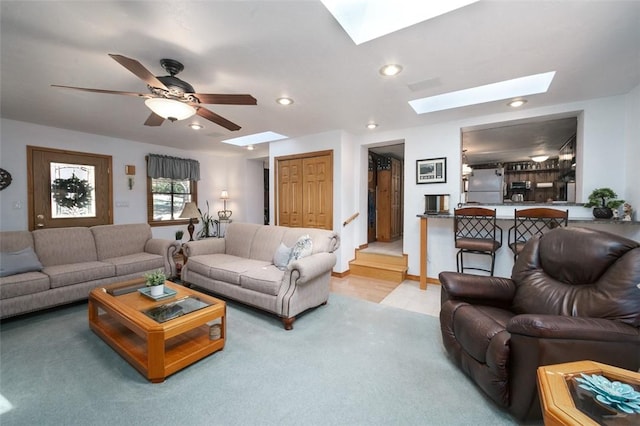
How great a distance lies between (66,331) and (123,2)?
2851mm

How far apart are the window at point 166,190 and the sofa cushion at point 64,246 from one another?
73.9 inches

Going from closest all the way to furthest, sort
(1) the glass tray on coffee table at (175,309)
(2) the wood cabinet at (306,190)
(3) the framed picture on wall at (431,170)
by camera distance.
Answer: (1) the glass tray on coffee table at (175,309)
(3) the framed picture on wall at (431,170)
(2) the wood cabinet at (306,190)

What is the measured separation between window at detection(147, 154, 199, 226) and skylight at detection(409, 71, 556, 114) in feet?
16.2

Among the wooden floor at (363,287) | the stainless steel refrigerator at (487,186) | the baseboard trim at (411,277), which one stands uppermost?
the stainless steel refrigerator at (487,186)

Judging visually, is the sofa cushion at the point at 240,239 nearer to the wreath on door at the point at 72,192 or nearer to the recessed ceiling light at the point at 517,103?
the wreath on door at the point at 72,192

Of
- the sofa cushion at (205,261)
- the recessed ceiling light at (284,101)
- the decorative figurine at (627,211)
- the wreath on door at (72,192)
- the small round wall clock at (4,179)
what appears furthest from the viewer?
the wreath on door at (72,192)

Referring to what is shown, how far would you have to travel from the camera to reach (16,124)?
3.88 m

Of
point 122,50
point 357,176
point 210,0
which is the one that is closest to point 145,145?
point 122,50

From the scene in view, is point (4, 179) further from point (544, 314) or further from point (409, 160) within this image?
point (544, 314)

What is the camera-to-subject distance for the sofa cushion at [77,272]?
2867mm

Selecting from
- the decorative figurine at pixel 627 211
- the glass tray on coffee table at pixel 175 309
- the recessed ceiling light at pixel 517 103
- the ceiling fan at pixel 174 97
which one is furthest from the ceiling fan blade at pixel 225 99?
the decorative figurine at pixel 627 211

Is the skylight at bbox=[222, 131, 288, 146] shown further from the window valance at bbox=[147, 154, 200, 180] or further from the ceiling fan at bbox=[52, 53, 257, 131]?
the ceiling fan at bbox=[52, 53, 257, 131]

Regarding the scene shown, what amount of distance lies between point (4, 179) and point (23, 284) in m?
2.31

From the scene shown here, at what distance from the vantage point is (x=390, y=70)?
7.68ft
